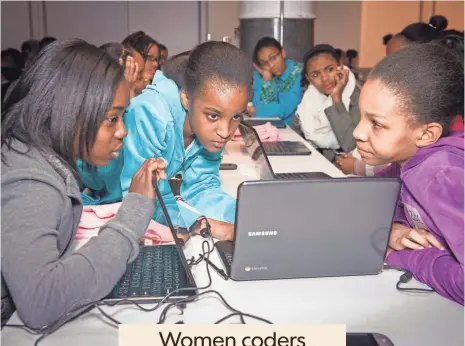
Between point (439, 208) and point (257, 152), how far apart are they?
104 cm

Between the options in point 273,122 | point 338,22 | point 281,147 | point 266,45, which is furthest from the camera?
point 338,22

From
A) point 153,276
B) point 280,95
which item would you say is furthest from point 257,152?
point 280,95

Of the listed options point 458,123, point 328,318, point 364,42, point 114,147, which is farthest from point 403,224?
point 364,42

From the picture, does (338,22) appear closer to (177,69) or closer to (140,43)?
(140,43)

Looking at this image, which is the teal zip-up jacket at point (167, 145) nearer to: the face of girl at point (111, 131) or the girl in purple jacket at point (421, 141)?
the face of girl at point (111, 131)

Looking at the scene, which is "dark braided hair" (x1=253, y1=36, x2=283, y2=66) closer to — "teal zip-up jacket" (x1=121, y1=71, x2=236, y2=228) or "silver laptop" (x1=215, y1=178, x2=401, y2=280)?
"teal zip-up jacket" (x1=121, y1=71, x2=236, y2=228)

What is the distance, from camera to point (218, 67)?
4.33ft

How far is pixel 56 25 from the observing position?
6.54 m

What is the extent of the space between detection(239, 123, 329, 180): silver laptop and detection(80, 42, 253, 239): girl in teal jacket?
209mm

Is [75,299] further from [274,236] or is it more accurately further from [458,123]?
[458,123]

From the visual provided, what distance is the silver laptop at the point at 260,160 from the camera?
166 centimetres

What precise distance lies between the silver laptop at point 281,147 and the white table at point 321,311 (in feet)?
3.72

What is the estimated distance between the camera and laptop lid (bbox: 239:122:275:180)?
166 centimetres

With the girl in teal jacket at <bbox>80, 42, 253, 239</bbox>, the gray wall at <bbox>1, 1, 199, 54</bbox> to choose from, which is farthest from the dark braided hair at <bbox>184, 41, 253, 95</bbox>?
the gray wall at <bbox>1, 1, 199, 54</bbox>
